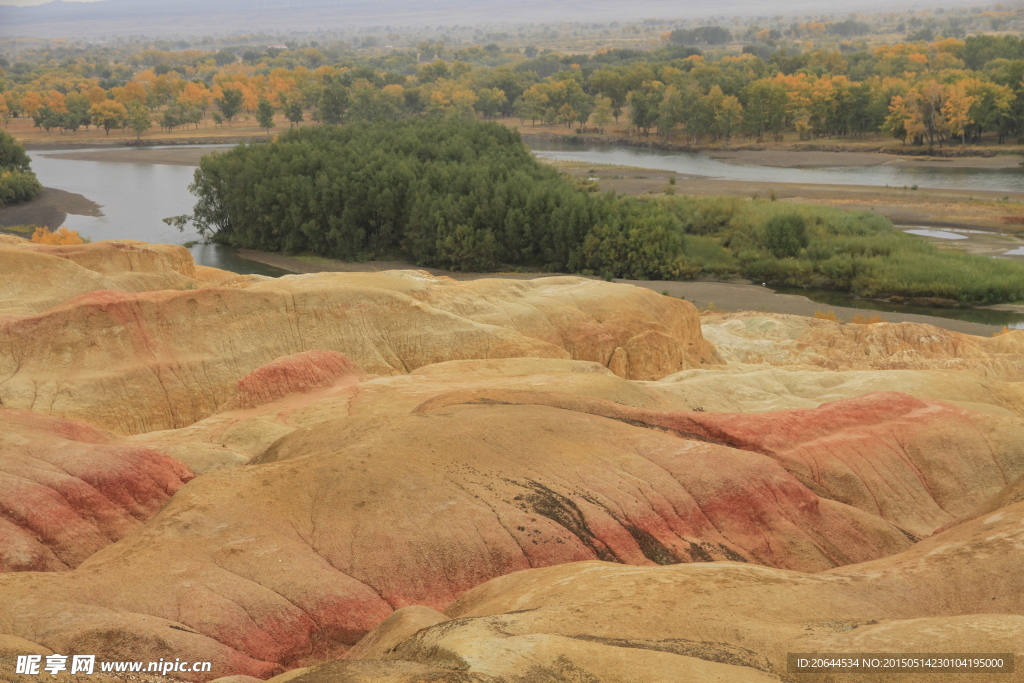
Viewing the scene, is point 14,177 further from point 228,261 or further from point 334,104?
point 334,104

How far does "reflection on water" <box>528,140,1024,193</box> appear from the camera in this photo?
105500mm

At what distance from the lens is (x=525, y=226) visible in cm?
7706

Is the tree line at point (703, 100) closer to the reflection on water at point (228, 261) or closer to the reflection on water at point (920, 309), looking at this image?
the reflection on water at point (228, 261)

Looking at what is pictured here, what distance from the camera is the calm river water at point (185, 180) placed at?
87.1 meters

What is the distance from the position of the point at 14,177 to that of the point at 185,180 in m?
23.5

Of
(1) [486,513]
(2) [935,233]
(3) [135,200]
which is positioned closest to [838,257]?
(2) [935,233]

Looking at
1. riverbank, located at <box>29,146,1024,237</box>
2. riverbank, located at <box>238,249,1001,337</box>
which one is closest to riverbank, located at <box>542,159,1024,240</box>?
riverbank, located at <box>29,146,1024,237</box>

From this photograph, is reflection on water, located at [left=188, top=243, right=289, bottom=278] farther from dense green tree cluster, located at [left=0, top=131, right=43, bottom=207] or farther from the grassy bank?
the grassy bank

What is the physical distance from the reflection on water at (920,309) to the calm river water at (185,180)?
0.23 m

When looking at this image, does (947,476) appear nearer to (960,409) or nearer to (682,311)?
(960,409)

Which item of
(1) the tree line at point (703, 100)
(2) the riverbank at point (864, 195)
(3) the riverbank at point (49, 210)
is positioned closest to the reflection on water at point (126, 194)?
(3) the riverbank at point (49, 210)

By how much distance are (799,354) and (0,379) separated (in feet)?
106

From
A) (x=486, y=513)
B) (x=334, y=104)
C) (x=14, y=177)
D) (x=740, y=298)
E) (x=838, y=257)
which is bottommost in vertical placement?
(x=740, y=298)

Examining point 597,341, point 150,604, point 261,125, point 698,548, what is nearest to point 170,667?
point 150,604
